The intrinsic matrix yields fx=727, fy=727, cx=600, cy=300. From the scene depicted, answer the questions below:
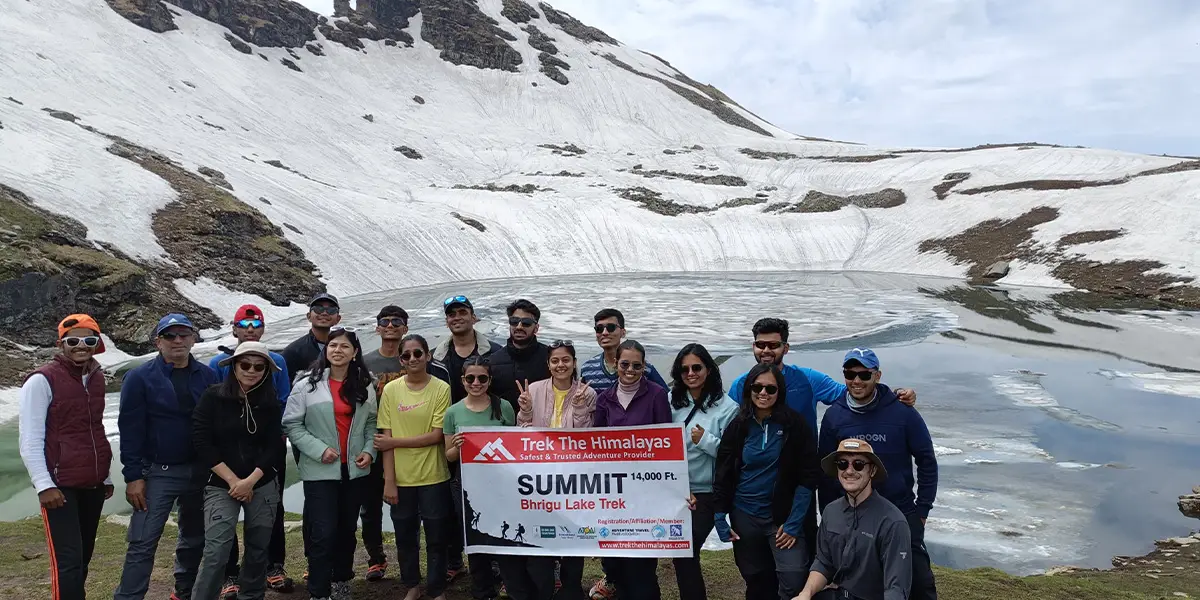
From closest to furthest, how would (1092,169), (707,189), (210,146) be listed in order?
(210,146)
(1092,169)
(707,189)

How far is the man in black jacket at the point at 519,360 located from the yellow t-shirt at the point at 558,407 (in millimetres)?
695

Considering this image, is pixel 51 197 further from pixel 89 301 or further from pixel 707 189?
pixel 707 189

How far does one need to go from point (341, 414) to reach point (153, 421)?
4.79 ft

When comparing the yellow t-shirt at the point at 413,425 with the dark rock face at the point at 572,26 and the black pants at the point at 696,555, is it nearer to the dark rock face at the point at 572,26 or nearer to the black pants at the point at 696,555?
the black pants at the point at 696,555

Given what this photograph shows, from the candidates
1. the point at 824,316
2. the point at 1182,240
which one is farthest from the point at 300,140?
the point at 1182,240

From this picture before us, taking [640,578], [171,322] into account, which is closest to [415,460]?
[640,578]

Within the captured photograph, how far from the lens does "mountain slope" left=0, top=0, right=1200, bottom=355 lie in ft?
126

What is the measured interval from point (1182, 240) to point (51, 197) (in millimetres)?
57221

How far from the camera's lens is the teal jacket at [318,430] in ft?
20.8

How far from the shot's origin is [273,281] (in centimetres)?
3388

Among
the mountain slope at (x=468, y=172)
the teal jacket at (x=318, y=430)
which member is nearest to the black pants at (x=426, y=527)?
the teal jacket at (x=318, y=430)

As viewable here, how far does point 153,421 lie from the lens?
5984 mm

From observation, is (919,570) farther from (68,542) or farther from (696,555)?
(68,542)

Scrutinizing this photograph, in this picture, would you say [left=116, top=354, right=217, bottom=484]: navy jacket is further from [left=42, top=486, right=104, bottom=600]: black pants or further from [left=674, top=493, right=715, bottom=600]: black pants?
[left=674, top=493, right=715, bottom=600]: black pants
